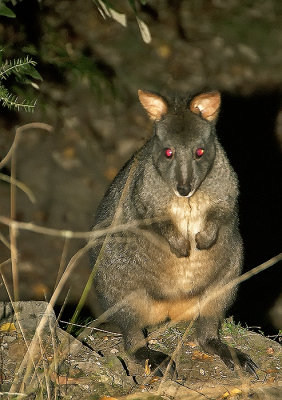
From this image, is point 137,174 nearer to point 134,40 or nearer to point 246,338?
point 246,338

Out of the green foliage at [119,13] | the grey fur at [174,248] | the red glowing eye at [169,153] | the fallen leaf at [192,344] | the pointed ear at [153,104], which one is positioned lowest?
the fallen leaf at [192,344]

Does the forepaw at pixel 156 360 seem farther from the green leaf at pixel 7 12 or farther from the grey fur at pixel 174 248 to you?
the green leaf at pixel 7 12

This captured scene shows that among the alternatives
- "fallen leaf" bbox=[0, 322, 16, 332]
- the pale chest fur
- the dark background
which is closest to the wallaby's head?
the pale chest fur

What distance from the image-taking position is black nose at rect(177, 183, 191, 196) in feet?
15.6

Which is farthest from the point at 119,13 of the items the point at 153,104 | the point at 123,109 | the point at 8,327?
the point at 123,109

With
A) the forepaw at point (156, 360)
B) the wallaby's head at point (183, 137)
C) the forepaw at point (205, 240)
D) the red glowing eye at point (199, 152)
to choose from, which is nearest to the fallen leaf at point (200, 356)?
the forepaw at point (156, 360)

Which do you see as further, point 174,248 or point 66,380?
point 174,248

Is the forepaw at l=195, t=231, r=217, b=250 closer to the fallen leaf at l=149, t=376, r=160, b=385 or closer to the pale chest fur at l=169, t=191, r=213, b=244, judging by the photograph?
the pale chest fur at l=169, t=191, r=213, b=244

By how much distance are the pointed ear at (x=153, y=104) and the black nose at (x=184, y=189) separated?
22.7 inches

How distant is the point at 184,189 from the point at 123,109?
6.31 metres

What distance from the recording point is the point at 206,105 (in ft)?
16.3

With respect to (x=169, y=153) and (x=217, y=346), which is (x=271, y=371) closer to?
(x=217, y=346)

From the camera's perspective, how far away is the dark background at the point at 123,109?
30.5 feet

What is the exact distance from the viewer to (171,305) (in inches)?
206
